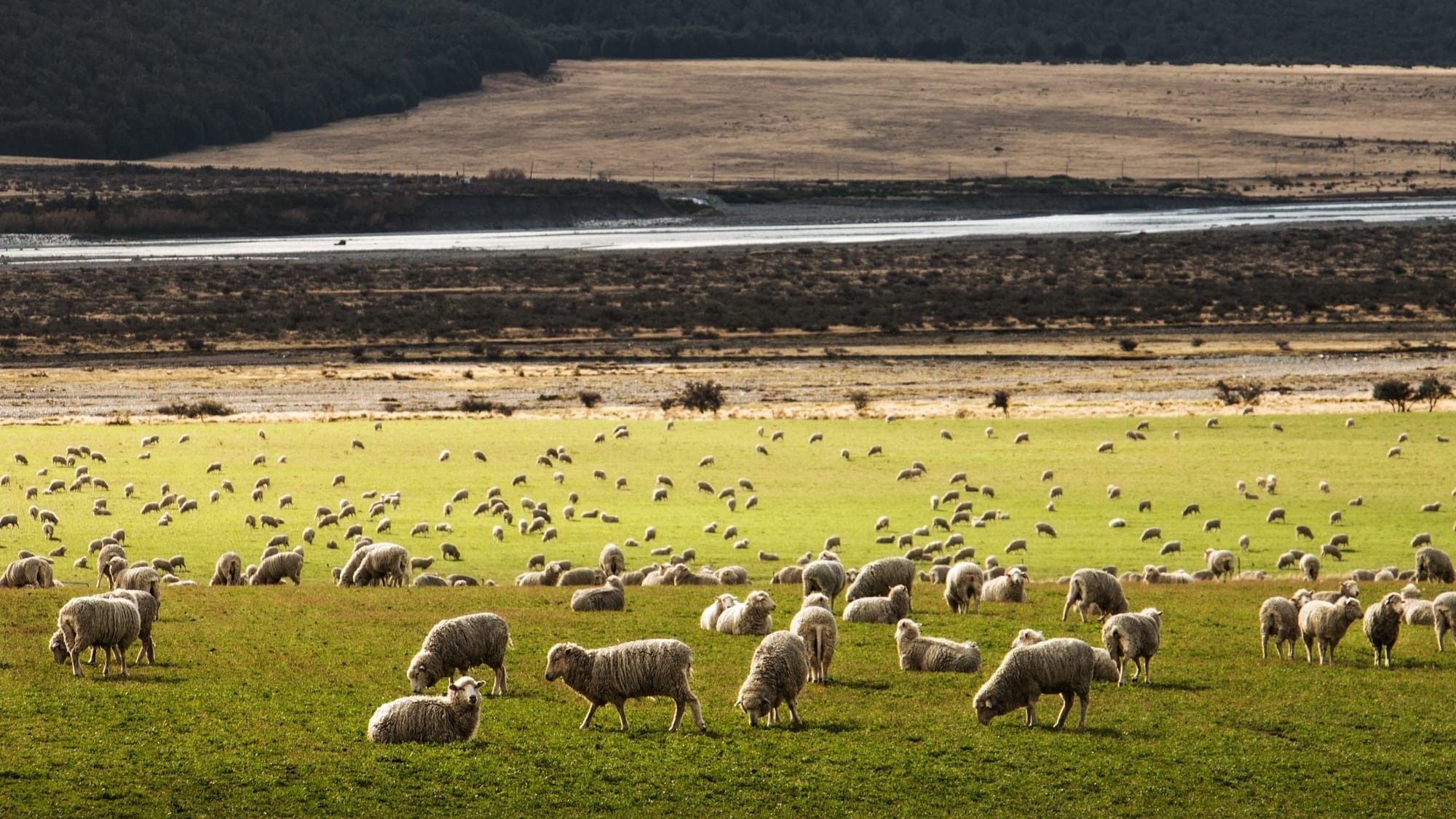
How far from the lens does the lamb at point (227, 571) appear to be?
75.2 feet

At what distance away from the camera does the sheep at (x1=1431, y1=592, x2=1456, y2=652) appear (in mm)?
18062

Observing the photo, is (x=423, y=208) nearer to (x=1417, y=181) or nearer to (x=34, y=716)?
(x=1417, y=181)

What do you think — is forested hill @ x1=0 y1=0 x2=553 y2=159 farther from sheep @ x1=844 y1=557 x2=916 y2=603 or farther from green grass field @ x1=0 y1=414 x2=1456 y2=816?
sheep @ x1=844 y1=557 x2=916 y2=603

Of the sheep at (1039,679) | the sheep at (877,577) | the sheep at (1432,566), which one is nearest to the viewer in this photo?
the sheep at (1039,679)

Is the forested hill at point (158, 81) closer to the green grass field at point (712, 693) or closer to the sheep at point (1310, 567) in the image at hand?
the green grass field at point (712, 693)

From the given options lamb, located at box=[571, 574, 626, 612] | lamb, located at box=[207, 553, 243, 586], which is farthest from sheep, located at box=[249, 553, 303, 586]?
lamb, located at box=[571, 574, 626, 612]

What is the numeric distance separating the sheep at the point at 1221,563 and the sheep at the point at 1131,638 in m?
7.53

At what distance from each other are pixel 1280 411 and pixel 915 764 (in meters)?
31.0

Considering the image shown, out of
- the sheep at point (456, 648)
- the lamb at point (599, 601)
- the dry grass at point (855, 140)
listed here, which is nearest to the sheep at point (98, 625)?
the sheep at point (456, 648)

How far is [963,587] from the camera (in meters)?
20.2

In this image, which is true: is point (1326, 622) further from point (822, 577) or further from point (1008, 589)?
point (822, 577)

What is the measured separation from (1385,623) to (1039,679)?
4.72 meters

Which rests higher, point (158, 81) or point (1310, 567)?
point (158, 81)

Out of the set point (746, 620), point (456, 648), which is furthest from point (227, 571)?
point (456, 648)
